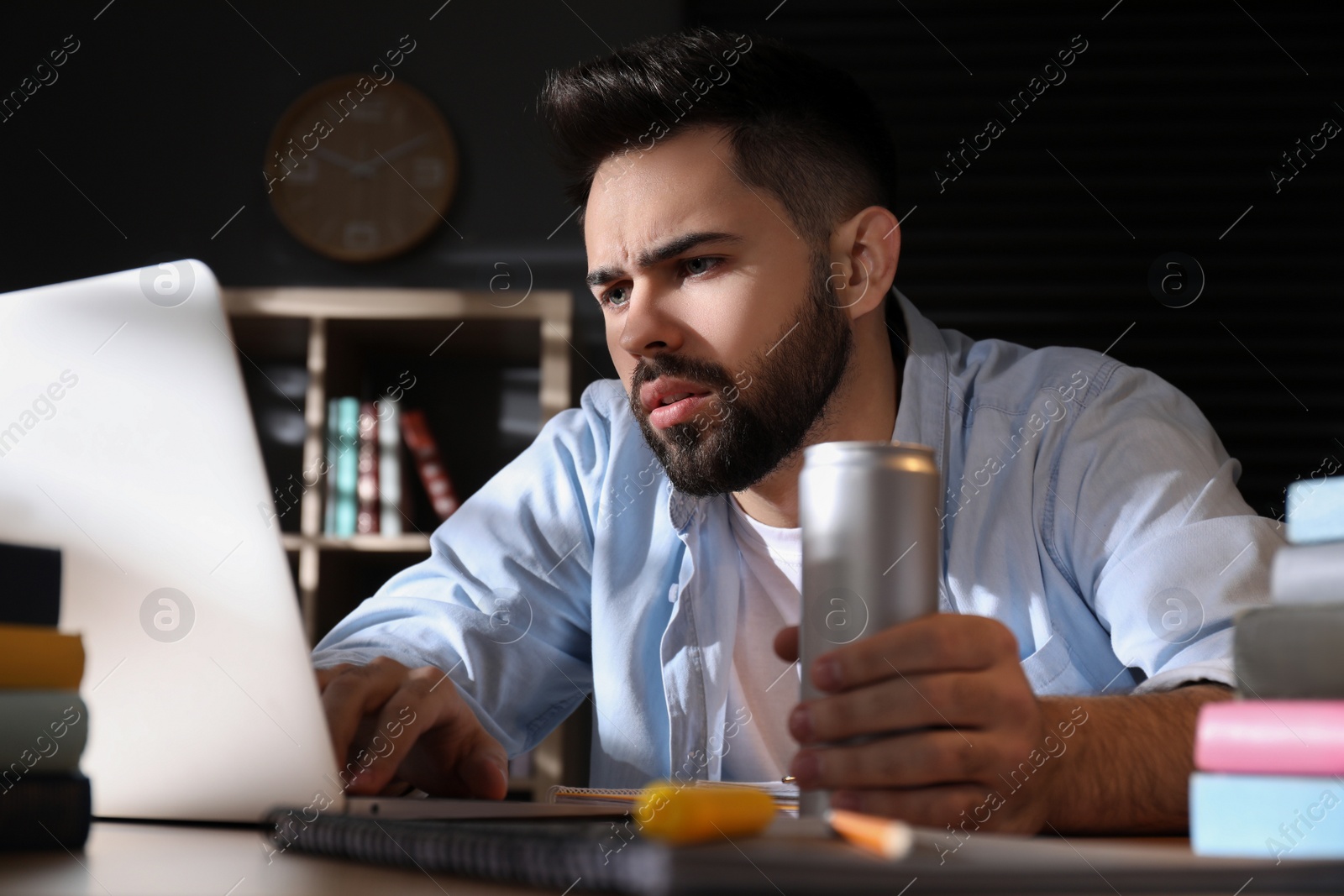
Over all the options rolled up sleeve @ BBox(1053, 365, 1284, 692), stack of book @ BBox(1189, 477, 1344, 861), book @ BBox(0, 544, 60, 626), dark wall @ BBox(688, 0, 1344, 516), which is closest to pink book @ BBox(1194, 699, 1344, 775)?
stack of book @ BBox(1189, 477, 1344, 861)

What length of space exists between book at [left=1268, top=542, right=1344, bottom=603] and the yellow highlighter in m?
0.26

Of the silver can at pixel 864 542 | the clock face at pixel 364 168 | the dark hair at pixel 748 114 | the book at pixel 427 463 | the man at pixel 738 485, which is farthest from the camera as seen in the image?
the clock face at pixel 364 168

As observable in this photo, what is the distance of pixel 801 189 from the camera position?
1751 millimetres

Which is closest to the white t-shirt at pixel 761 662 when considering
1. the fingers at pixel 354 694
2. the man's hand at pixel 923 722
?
the fingers at pixel 354 694

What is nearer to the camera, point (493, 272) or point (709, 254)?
point (709, 254)

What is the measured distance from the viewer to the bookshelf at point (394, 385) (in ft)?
9.48

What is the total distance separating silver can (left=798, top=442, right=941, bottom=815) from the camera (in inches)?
24.0

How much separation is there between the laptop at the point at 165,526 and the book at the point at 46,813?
9 cm

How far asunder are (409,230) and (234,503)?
2.86m

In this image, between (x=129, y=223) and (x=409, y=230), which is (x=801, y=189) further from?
(x=129, y=223)

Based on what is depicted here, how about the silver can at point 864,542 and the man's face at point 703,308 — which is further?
the man's face at point 703,308

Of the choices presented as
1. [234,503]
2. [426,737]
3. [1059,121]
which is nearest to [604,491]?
[426,737]

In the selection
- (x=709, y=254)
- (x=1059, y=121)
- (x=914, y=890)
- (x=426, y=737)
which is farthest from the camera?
(x=1059, y=121)

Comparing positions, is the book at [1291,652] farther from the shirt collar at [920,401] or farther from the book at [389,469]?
the book at [389,469]
